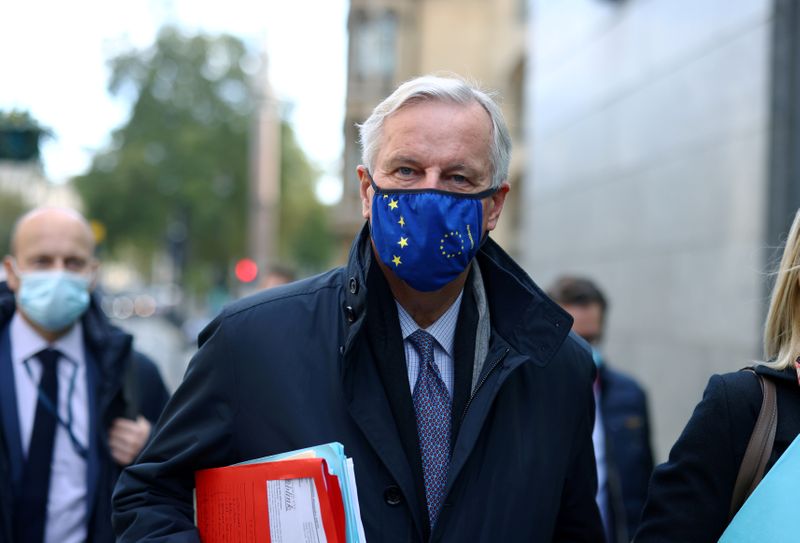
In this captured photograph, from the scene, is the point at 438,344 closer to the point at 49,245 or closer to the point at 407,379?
the point at 407,379

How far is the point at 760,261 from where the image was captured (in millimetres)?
7926

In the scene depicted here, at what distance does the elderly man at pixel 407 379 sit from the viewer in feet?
7.91

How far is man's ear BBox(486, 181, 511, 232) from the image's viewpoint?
2.61 meters

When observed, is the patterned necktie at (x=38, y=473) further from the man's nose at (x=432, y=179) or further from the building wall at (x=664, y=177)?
the building wall at (x=664, y=177)

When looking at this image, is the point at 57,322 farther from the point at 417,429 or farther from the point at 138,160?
the point at 138,160

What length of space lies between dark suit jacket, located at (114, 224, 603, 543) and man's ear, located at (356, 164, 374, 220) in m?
0.09

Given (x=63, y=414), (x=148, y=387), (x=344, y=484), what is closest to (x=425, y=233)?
(x=344, y=484)

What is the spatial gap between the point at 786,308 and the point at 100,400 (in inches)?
96.9

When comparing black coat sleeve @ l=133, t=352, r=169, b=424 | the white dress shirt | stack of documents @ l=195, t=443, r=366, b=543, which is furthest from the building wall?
stack of documents @ l=195, t=443, r=366, b=543

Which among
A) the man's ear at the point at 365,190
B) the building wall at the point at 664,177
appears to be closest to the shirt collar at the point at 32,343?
the man's ear at the point at 365,190

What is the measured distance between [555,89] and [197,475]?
11.3 m

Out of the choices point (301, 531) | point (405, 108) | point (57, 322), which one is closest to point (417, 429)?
point (301, 531)

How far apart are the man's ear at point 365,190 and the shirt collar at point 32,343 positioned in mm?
1826

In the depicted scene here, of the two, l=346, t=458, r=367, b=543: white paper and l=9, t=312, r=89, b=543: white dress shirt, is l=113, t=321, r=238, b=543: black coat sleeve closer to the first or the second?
l=346, t=458, r=367, b=543: white paper
